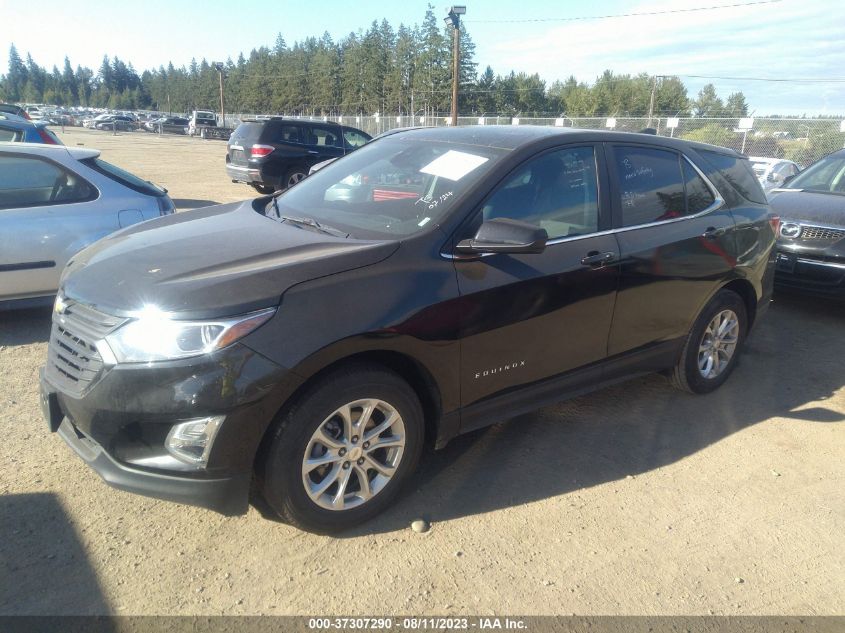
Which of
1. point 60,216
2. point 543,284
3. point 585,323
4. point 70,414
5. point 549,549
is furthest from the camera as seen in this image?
point 60,216

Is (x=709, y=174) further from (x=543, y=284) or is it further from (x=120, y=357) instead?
(x=120, y=357)

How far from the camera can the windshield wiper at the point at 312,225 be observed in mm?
3234

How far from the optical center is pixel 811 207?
6801mm

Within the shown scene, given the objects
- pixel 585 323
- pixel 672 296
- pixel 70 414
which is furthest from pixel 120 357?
pixel 672 296

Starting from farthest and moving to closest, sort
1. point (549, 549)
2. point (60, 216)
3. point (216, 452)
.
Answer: point (60, 216), point (549, 549), point (216, 452)

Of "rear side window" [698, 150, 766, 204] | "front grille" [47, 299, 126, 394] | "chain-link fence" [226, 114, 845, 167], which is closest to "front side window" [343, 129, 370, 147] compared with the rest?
"chain-link fence" [226, 114, 845, 167]

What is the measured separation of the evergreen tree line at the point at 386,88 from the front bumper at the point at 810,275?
112 ft

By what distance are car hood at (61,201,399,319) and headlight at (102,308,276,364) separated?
0.04m

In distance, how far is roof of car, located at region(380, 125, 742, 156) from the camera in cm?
356

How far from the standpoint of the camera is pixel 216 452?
2.46 meters

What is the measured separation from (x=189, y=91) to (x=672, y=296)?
140m

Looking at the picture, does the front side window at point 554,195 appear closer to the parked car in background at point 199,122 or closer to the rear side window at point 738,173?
the rear side window at point 738,173

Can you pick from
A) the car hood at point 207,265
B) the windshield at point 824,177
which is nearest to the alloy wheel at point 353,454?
the car hood at point 207,265

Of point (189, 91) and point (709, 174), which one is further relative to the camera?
point (189, 91)
